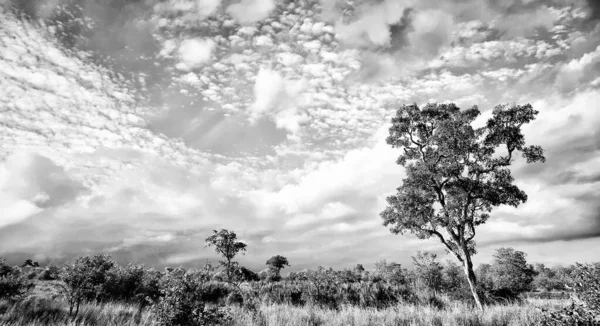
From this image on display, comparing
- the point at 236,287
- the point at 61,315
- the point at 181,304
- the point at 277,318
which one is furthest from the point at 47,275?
the point at 181,304

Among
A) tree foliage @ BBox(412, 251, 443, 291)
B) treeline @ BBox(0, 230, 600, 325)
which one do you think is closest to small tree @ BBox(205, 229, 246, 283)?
treeline @ BBox(0, 230, 600, 325)

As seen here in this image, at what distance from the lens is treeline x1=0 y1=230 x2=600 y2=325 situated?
9508mm

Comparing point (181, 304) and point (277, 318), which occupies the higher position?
point (181, 304)

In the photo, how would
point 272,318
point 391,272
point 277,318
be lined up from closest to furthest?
point 272,318 < point 277,318 < point 391,272

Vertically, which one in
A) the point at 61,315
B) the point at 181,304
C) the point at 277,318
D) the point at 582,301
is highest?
the point at 181,304

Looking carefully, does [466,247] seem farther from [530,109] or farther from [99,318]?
[99,318]

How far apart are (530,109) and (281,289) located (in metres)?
24.3

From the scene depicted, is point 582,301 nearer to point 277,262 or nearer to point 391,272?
point 391,272

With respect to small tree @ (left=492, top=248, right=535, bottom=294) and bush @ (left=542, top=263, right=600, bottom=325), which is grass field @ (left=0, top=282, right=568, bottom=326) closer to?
bush @ (left=542, top=263, right=600, bottom=325)

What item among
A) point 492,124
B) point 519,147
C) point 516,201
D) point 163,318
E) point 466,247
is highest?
point 492,124

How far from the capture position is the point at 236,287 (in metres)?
28.7

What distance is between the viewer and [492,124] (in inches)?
872

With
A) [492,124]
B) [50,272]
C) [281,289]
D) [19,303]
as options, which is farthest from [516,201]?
[50,272]

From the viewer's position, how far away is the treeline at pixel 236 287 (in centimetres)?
951
